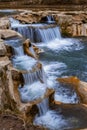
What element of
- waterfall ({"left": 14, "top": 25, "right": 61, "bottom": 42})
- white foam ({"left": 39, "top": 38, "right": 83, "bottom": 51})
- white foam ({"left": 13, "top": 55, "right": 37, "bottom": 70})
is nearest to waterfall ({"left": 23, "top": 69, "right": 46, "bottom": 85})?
white foam ({"left": 13, "top": 55, "right": 37, "bottom": 70})

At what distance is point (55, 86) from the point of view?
8172 mm

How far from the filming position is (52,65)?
10430mm

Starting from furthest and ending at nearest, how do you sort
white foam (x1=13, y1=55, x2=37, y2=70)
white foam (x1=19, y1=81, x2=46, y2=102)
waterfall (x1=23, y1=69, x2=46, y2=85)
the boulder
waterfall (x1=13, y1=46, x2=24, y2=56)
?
waterfall (x1=13, y1=46, x2=24, y2=56) < white foam (x1=13, y1=55, x2=37, y2=70) < waterfall (x1=23, y1=69, x2=46, y2=85) < the boulder < white foam (x1=19, y1=81, x2=46, y2=102)

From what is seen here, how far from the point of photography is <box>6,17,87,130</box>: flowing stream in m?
6.55

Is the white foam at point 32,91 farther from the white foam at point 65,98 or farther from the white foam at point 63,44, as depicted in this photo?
the white foam at point 63,44

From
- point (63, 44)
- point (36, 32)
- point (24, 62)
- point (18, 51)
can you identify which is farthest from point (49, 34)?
point (24, 62)

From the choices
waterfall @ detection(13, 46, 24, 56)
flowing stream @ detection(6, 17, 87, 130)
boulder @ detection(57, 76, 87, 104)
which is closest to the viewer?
flowing stream @ detection(6, 17, 87, 130)

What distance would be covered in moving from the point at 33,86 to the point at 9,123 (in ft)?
12.5

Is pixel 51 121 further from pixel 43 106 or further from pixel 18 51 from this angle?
pixel 18 51

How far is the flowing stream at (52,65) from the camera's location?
21.5 ft

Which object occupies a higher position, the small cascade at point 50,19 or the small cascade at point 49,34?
the small cascade at point 50,19

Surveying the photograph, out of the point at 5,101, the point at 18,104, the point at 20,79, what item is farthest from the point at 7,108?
the point at 20,79

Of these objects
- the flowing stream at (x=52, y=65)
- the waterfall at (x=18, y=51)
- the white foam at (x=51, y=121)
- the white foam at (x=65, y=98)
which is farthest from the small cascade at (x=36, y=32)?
the white foam at (x=51, y=121)

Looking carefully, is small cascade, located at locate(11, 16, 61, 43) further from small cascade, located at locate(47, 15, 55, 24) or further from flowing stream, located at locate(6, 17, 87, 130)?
small cascade, located at locate(47, 15, 55, 24)
